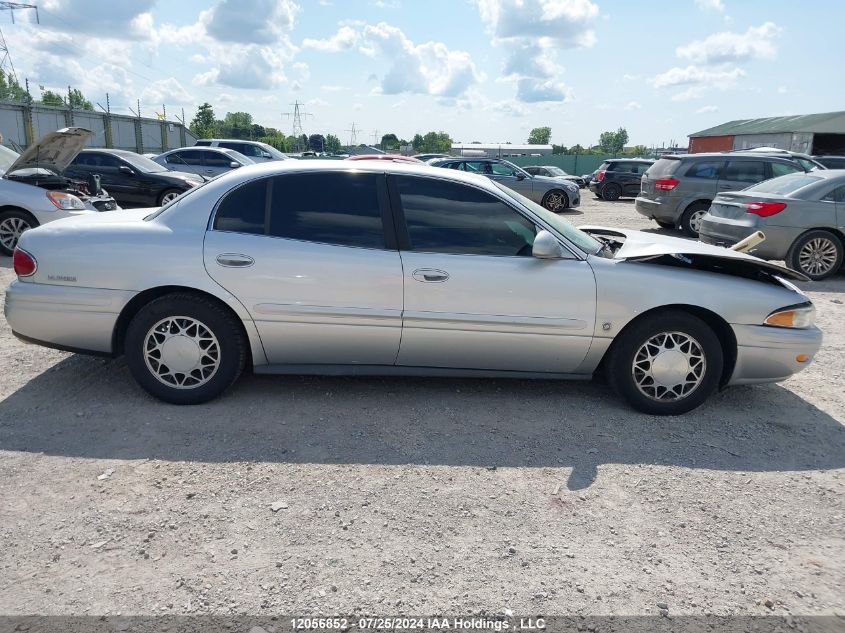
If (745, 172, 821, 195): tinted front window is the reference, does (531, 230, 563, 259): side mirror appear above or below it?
below

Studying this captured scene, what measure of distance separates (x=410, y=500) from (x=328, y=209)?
1932mm

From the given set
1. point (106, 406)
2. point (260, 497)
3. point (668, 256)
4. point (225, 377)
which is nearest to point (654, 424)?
point (668, 256)

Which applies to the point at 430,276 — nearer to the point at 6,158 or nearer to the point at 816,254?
the point at 816,254

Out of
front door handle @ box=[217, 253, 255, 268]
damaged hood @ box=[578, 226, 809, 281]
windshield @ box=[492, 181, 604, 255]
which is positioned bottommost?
front door handle @ box=[217, 253, 255, 268]

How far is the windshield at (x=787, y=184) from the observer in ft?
29.3

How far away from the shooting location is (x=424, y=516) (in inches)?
116

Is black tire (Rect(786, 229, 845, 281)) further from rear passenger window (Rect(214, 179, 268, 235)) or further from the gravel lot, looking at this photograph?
rear passenger window (Rect(214, 179, 268, 235))

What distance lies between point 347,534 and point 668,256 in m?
2.75

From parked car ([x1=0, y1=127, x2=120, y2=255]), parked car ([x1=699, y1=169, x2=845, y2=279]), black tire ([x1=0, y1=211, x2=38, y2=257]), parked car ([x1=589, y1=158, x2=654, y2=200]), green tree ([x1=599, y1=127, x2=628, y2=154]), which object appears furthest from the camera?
green tree ([x1=599, y1=127, x2=628, y2=154])

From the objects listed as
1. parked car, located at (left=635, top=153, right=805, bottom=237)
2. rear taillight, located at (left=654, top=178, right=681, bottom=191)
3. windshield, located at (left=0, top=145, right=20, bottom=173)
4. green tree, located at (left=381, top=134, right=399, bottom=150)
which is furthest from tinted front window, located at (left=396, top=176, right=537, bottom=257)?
green tree, located at (left=381, top=134, right=399, bottom=150)

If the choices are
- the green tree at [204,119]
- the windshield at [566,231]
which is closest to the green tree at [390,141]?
the green tree at [204,119]

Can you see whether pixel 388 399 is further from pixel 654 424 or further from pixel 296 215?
pixel 654 424

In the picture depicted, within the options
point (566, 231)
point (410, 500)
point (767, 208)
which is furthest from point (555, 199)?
point (410, 500)

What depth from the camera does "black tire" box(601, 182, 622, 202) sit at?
23.9 metres
